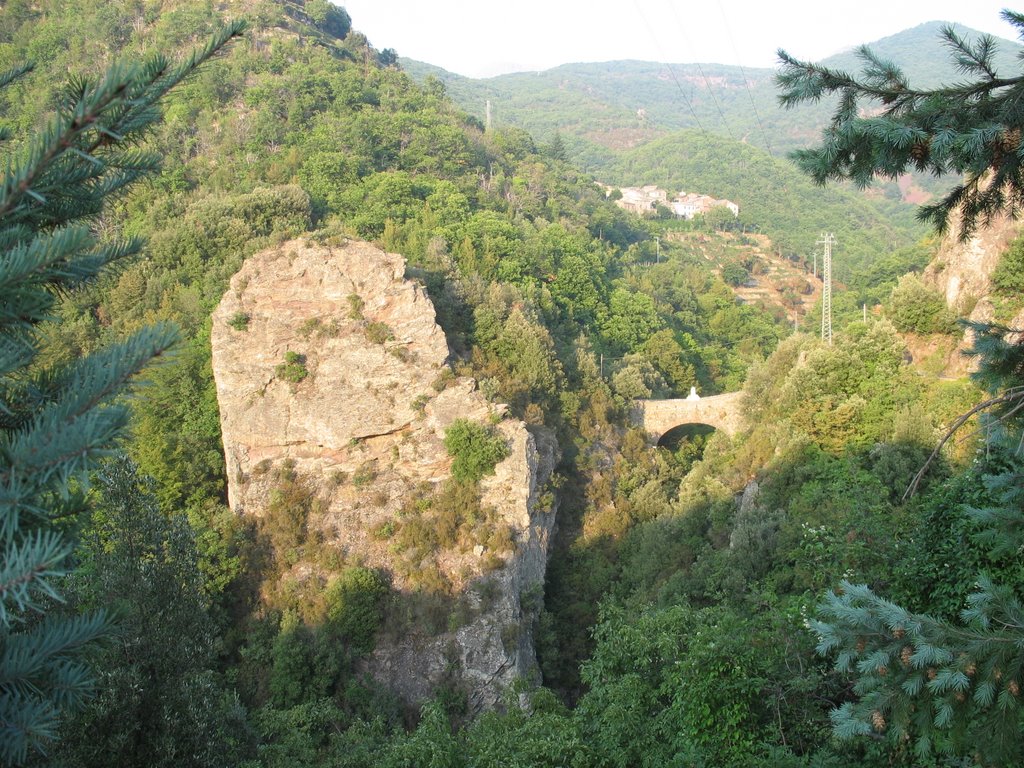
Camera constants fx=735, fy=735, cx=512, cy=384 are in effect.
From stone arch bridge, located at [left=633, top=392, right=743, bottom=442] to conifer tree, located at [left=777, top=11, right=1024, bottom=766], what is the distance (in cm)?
2075

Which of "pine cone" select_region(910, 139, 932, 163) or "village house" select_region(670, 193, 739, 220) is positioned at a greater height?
"pine cone" select_region(910, 139, 932, 163)

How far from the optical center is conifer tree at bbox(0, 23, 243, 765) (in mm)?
2514

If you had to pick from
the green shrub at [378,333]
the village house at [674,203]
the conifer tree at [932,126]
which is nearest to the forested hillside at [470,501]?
the conifer tree at [932,126]

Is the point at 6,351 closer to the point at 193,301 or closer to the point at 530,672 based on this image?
the point at 530,672

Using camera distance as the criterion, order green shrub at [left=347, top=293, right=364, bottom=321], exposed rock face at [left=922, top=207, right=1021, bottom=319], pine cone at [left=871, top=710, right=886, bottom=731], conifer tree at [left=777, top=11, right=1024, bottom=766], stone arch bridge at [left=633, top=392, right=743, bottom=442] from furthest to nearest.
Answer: stone arch bridge at [left=633, top=392, right=743, bottom=442], green shrub at [left=347, top=293, right=364, bottom=321], exposed rock face at [left=922, top=207, right=1021, bottom=319], pine cone at [left=871, top=710, right=886, bottom=731], conifer tree at [left=777, top=11, right=1024, bottom=766]

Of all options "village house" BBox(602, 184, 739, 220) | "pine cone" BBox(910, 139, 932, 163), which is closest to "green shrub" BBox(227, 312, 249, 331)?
"pine cone" BBox(910, 139, 932, 163)

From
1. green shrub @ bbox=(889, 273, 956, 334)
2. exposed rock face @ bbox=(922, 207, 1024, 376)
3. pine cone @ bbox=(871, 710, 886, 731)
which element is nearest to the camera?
pine cone @ bbox=(871, 710, 886, 731)

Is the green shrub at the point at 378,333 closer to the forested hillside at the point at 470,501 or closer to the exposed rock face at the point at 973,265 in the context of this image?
the forested hillside at the point at 470,501

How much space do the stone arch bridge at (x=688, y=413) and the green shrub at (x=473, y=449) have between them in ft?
26.5

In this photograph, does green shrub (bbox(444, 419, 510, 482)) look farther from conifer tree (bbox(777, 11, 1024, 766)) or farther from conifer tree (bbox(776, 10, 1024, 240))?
conifer tree (bbox(776, 10, 1024, 240))

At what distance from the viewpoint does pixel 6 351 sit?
111 inches

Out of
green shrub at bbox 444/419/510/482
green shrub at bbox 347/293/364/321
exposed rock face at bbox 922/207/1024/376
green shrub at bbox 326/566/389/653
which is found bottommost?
green shrub at bbox 326/566/389/653

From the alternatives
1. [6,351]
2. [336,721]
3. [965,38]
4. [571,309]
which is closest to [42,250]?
[6,351]

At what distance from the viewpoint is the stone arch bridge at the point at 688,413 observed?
26141 millimetres
